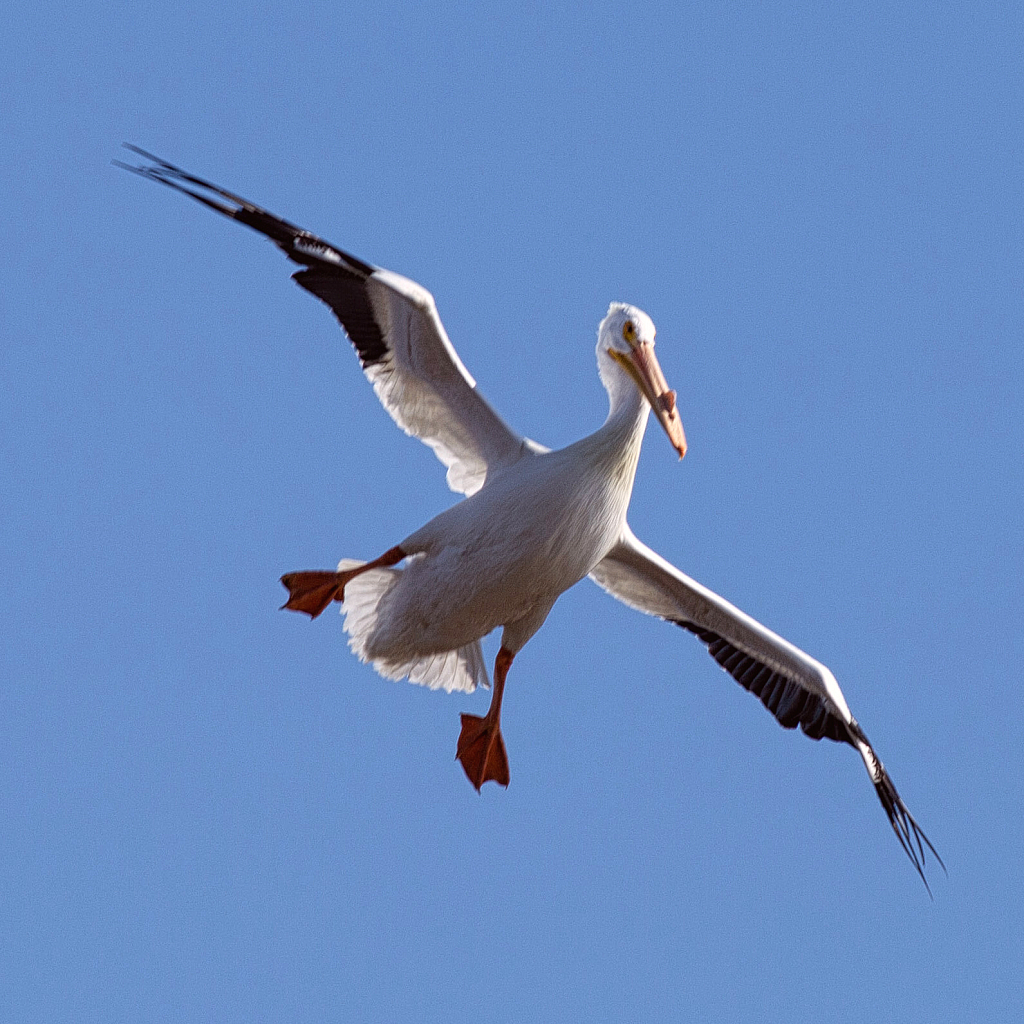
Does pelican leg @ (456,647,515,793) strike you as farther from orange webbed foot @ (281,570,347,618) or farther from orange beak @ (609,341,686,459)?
orange beak @ (609,341,686,459)

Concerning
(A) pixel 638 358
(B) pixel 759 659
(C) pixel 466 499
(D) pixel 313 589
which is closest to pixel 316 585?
(D) pixel 313 589

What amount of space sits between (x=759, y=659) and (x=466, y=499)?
81.5 inches

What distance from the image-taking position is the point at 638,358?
7297 mm

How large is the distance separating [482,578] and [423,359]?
94cm

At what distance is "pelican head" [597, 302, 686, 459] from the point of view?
7043 millimetres

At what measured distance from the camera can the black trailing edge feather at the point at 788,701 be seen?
8.78 meters

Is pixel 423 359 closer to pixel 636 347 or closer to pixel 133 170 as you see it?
pixel 636 347

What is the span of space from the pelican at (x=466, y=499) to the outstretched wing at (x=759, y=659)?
28cm

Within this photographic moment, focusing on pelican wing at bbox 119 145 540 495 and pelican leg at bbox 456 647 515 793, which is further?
pelican leg at bbox 456 647 515 793

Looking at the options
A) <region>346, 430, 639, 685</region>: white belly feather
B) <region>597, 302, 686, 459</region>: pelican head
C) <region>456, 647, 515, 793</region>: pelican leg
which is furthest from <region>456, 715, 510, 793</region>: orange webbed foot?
<region>597, 302, 686, 459</region>: pelican head

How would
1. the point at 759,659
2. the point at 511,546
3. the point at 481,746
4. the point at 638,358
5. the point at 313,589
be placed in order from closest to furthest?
the point at 511,546
the point at 638,358
the point at 313,589
the point at 481,746
the point at 759,659

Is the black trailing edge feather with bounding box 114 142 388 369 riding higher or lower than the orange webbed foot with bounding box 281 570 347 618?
higher

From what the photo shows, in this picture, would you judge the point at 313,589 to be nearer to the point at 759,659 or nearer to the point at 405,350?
the point at 405,350

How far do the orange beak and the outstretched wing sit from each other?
127 centimetres
